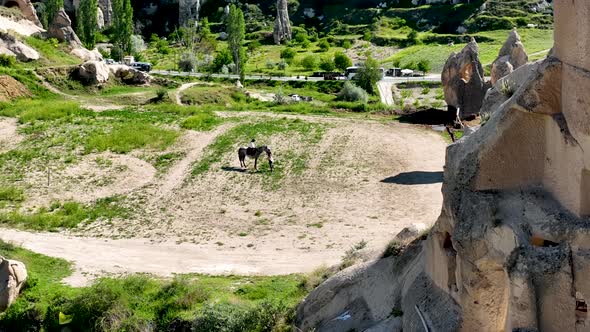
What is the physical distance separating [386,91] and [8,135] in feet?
116

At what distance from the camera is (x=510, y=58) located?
38.2 m

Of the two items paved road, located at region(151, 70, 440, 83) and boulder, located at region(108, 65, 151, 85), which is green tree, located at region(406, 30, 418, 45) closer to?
paved road, located at region(151, 70, 440, 83)

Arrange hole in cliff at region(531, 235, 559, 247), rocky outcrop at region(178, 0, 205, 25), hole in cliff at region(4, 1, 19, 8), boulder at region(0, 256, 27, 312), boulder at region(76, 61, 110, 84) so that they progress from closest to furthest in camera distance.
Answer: hole in cliff at region(531, 235, 559, 247), boulder at region(0, 256, 27, 312), boulder at region(76, 61, 110, 84), hole in cliff at region(4, 1, 19, 8), rocky outcrop at region(178, 0, 205, 25)

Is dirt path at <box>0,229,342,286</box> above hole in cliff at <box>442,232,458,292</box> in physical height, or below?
below

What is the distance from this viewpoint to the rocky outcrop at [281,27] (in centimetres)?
11175

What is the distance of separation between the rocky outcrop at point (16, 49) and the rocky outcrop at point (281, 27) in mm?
55407

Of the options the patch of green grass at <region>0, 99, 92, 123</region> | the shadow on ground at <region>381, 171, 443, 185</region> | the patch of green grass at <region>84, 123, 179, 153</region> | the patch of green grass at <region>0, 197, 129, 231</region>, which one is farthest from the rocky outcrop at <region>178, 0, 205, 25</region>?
the patch of green grass at <region>0, 197, 129, 231</region>

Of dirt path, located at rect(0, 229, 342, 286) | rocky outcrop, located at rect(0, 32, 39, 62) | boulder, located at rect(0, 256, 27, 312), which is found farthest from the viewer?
rocky outcrop, located at rect(0, 32, 39, 62)

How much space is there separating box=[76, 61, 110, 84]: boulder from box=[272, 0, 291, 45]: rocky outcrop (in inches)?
2212

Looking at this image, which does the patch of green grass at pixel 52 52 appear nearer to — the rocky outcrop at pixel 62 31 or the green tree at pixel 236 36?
the rocky outcrop at pixel 62 31

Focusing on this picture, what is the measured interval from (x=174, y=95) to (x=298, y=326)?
38134 millimetres

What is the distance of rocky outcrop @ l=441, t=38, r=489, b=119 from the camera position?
147 ft

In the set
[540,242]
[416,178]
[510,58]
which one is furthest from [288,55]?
[540,242]

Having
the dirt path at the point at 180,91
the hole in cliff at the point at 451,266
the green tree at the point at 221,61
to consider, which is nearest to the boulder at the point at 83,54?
the dirt path at the point at 180,91
